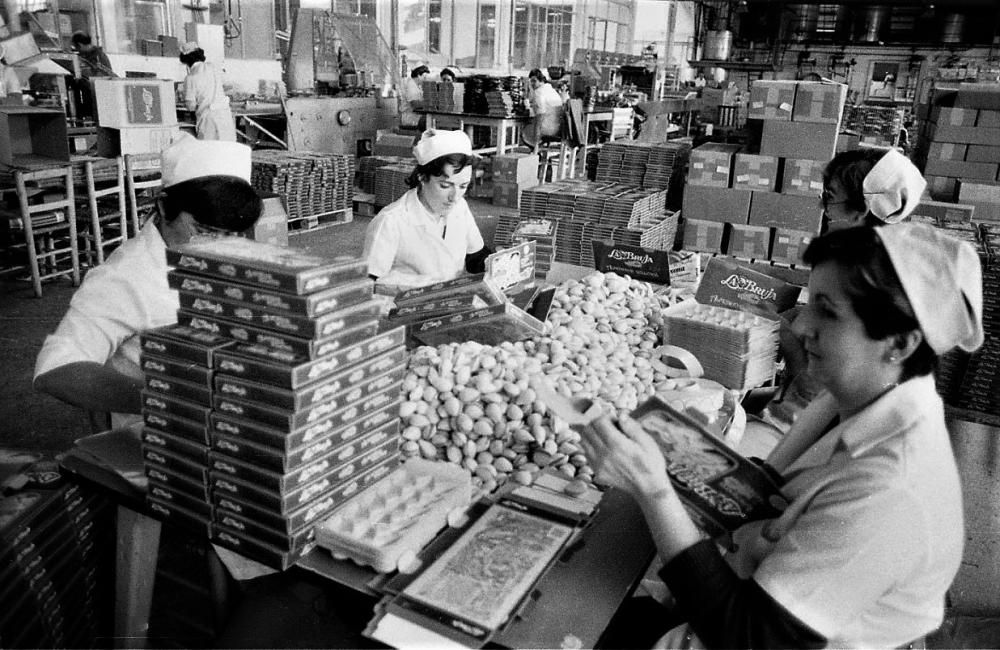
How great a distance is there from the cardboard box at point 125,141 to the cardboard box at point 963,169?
6.73 m

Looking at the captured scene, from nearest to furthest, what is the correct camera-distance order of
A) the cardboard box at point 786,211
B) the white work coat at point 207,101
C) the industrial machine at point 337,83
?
the cardboard box at point 786,211 < the white work coat at point 207,101 < the industrial machine at point 337,83

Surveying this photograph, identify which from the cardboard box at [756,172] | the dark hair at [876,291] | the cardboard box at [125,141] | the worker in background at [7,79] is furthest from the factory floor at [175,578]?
the cardboard box at [756,172]

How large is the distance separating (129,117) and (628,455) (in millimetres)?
6220

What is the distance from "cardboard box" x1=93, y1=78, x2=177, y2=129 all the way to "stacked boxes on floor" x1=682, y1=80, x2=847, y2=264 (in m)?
4.74

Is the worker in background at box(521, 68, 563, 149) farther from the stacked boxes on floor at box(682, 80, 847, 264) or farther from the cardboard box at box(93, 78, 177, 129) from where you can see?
the cardboard box at box(93, 78, 177, 129)

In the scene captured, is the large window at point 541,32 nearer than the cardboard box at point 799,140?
No

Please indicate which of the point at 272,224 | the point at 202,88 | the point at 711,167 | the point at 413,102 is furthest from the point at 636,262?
the point at 413,102

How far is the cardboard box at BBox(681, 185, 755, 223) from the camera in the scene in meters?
6.52

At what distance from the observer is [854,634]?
1133 millimetres

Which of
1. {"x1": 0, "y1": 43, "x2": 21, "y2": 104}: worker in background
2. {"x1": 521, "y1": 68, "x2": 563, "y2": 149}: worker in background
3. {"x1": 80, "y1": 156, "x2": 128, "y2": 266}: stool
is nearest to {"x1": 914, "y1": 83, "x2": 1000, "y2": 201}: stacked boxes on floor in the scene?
{"x1": 521, "y1": 68, "x2": 563, "y2": 149}: worker in background

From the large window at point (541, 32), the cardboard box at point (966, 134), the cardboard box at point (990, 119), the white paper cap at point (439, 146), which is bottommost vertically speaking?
the white paper cap at point (439, 146)

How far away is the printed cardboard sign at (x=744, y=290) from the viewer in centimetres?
256

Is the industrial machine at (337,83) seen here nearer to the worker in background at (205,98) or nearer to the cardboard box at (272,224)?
the worker in background at (205,98)

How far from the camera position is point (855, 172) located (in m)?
2.92
